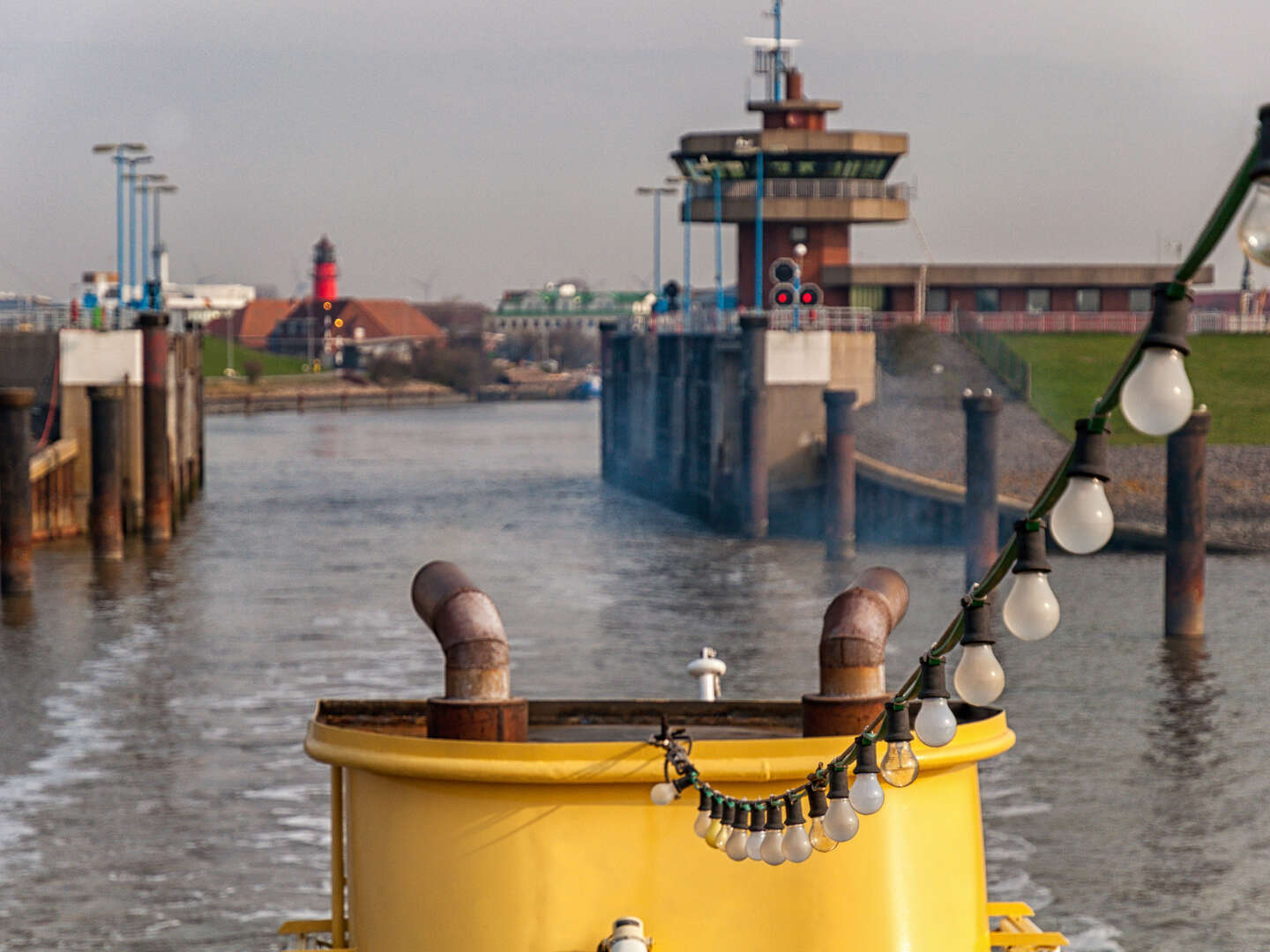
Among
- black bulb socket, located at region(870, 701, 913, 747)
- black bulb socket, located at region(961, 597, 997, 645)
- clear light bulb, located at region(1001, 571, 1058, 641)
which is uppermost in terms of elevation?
clear light bulb, located at region(1001, 571, 1058, 641)

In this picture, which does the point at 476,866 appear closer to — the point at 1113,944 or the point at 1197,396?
the point at 1113,944

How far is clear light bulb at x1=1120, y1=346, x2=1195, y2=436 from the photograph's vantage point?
434 centimetres

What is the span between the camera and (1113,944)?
16938 mm

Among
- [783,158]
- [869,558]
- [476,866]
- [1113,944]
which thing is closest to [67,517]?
[869,558]

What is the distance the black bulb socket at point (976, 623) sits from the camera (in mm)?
5758

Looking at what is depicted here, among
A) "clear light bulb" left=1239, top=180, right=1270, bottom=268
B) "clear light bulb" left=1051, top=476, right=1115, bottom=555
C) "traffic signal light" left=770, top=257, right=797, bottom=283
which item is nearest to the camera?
"clear light bulb" left=1239, top=180, right=1270, bottom=268

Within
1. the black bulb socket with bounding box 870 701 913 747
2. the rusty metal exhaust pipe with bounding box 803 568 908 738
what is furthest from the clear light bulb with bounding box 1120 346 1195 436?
the rusty metal exhaust pipe with bounding box 803 568 908 738

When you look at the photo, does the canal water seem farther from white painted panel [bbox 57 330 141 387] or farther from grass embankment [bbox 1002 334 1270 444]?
grass embankment [bbox 1002 334 1270 444]

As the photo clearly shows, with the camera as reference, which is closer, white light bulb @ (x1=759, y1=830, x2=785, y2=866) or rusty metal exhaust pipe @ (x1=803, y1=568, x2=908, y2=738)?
white light bulb @ (x1=759, y1=830, x2=785, y2=866)

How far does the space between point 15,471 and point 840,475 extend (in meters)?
17.7

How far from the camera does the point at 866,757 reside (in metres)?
7.13

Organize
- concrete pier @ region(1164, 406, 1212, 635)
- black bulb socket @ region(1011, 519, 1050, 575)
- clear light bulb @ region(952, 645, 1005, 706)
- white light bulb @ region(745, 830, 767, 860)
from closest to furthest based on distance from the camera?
black bulb socket @ region(1011, 519, 1050, 575) < clear light bulb @ region(952, 645, 1005, 706) < white light bulb @ region(745, 830, 767, 860) < concrete pier @ region(1164, 406, 1212, 635)

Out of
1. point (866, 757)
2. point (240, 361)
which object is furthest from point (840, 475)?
point (240, 361)

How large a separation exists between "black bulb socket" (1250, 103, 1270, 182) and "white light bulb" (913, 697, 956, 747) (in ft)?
7.82
